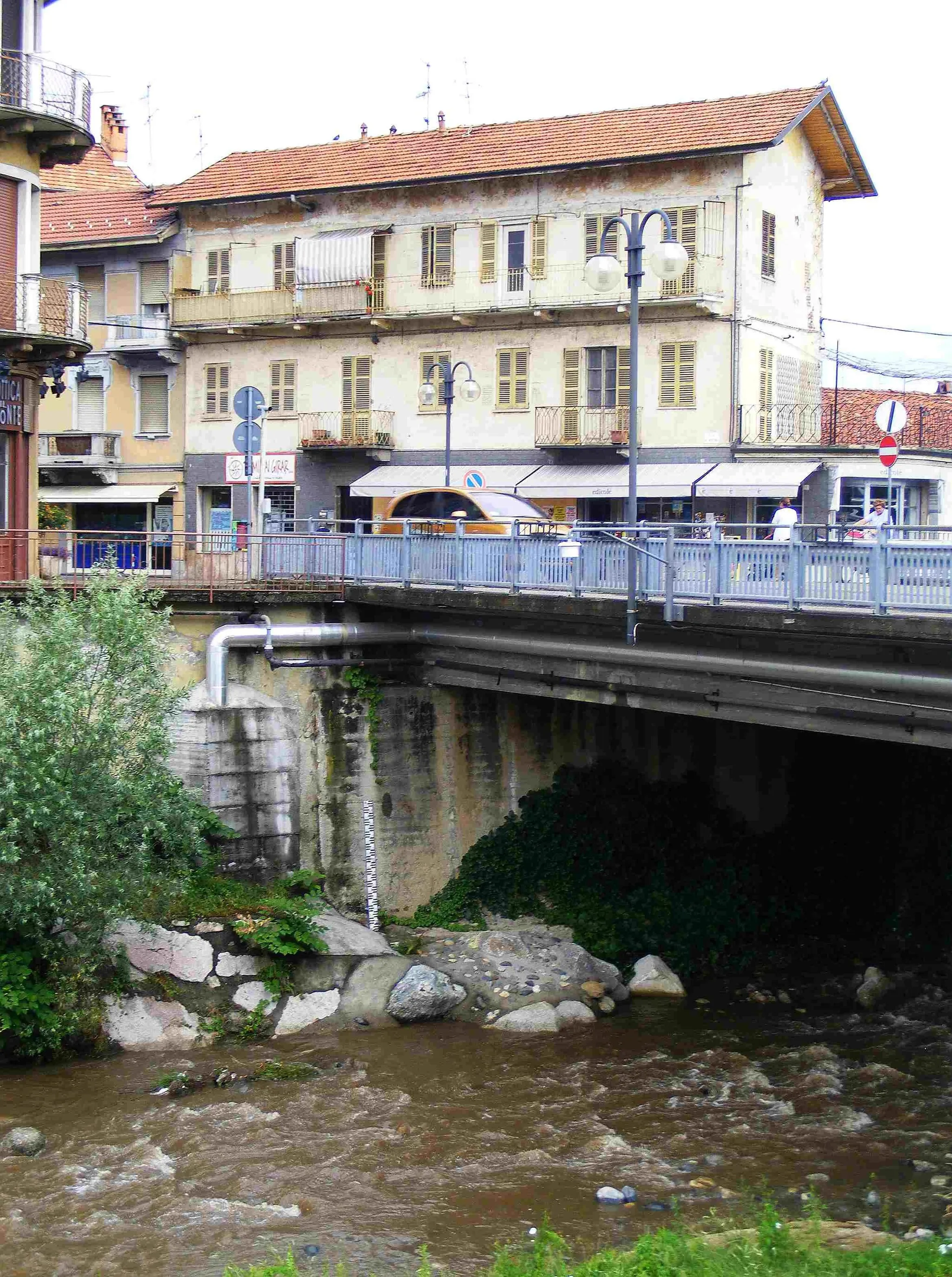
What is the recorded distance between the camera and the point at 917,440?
128ft

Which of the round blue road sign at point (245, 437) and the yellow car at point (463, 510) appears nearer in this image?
the round blue road sign at point (245, 437)

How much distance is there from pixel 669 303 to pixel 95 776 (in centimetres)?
2046

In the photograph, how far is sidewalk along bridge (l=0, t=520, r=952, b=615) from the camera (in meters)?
16.6

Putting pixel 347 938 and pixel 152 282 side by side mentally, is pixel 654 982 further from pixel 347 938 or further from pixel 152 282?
pixel 152 282

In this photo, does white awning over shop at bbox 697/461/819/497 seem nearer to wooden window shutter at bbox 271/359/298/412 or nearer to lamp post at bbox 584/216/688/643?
wooden window shutter at bbox 271/359/298/412

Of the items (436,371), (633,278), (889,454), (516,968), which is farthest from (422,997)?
(436,371)

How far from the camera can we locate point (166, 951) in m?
21.4

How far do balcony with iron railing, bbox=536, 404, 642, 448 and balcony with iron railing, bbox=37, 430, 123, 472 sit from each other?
42.5 feet

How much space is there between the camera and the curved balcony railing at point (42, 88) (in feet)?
86.9

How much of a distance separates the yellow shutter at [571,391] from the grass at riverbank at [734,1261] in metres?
24.9

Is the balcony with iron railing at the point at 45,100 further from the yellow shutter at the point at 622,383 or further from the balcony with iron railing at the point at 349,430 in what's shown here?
the yellow shutter at the point at 622,383

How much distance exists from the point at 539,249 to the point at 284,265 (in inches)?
298

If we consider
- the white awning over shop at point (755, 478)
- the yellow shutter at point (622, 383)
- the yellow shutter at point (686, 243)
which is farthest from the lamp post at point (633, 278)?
the yellow shutter at point (622, 383)

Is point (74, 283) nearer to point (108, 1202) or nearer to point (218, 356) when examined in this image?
point (218, 356)
